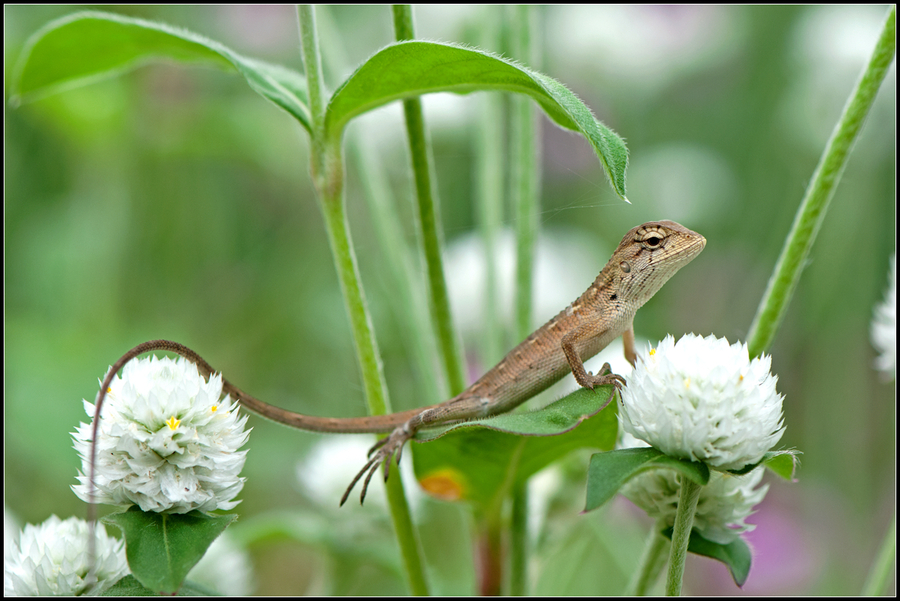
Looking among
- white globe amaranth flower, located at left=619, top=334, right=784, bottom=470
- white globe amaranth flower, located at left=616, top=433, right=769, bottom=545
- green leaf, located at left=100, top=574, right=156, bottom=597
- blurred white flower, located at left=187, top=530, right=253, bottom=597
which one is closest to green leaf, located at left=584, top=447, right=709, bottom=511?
white globe amaranth flower, located at left=619, top=334, right=784, bottom=470

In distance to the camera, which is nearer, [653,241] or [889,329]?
[889,329]

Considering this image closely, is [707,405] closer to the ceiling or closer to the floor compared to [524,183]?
closer to the floor

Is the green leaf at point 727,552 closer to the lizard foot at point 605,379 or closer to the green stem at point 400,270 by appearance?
the lizard foot at point 605,379

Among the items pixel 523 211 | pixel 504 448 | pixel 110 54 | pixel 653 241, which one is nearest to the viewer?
pixel 504 448

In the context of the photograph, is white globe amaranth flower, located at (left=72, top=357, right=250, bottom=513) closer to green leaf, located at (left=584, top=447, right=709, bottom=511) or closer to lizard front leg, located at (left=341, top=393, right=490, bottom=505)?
lizard front leg, located at (left=341, top=393, right=490, bottom=505)

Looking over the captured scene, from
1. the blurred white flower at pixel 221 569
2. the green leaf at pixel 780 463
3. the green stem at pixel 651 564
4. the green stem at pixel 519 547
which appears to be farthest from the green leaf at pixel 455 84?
the blurred white flower at pixel 221 569

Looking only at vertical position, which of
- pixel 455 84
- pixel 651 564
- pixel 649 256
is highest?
pixel 455 84

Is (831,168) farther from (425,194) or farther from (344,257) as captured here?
(344,257)

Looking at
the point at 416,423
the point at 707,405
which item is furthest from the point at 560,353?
the point at 707,405
